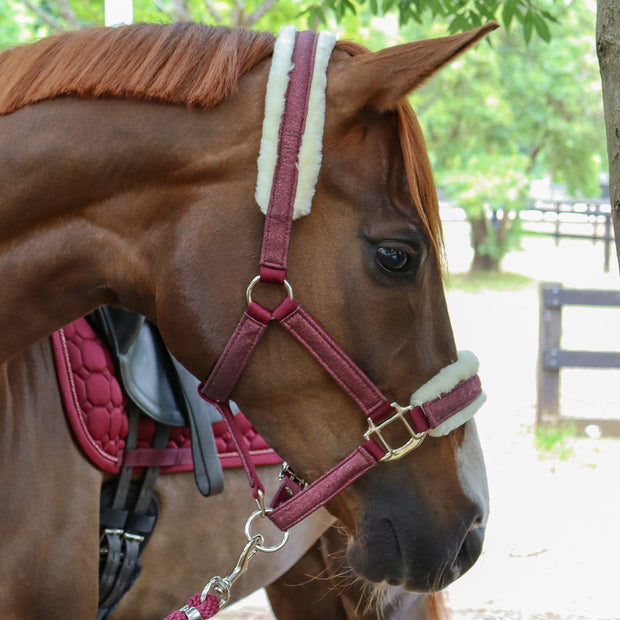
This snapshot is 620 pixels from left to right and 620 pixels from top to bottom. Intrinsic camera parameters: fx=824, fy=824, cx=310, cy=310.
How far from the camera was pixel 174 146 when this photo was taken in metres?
1.55

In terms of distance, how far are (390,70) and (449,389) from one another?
0.60 m

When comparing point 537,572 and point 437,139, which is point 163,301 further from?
point 437,139

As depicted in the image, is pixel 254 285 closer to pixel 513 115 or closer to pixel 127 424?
pixel 127 424

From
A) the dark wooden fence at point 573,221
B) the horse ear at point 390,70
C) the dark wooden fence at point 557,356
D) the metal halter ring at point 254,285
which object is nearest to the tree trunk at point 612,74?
the horse ear at point 390,70

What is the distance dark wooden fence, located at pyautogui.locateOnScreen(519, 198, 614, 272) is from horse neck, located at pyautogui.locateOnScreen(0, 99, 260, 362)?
16.8 meters

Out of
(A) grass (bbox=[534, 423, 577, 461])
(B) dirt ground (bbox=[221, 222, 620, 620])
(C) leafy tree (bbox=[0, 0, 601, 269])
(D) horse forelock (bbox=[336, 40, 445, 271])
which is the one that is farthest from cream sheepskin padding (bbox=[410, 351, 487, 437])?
(C) leafy tree (bbox=[0, 0, 601, 269])

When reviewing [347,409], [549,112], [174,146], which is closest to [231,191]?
[174,146]

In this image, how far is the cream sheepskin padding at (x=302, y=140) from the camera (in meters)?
1.49

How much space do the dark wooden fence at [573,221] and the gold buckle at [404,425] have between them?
16679 millimetres

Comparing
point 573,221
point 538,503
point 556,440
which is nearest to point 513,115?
point 573,221

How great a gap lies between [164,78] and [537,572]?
14.4 ft

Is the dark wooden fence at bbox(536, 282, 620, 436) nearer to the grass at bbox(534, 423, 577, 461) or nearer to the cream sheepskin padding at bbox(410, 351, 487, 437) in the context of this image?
the grass at bbox(534, 423, 577, 461)

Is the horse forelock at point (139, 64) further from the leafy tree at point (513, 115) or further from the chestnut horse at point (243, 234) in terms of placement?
the leafy tree at point (513, 115)

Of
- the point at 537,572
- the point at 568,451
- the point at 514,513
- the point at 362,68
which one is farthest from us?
the point at 568,451
